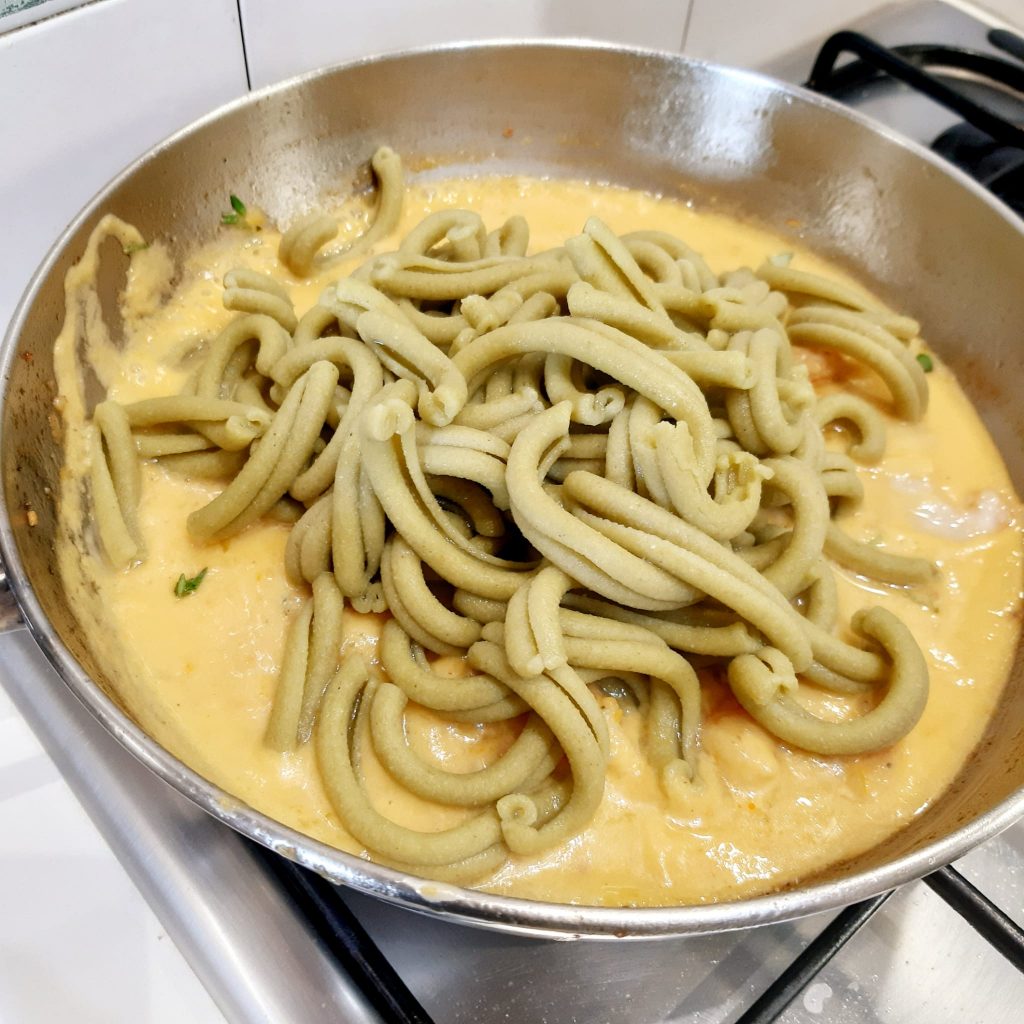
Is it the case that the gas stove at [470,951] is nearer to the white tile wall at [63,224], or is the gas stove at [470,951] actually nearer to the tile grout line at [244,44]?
the white tile wall at [63,224]

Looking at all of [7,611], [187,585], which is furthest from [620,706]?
[7,611]

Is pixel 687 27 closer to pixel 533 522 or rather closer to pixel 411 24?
pixel 411 24

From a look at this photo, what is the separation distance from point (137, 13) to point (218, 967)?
124cm

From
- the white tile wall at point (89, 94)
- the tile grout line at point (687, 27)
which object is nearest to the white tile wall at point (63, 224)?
the white tile wall at point (89, 94)

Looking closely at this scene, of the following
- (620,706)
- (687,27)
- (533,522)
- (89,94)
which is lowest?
(620,706)

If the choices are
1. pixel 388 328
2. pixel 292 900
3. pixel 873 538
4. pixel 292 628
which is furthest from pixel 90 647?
pixel 873 538

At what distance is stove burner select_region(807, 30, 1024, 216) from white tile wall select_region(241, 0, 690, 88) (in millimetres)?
355

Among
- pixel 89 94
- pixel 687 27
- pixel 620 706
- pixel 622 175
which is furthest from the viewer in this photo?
pixel 687 27

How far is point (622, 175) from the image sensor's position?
174 cm

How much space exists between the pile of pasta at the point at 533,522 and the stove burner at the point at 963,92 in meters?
0.83

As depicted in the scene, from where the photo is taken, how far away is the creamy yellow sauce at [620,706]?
3.27 ft

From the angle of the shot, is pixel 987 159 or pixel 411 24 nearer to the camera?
pixel 411 24

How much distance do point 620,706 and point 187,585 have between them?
1.84 ft

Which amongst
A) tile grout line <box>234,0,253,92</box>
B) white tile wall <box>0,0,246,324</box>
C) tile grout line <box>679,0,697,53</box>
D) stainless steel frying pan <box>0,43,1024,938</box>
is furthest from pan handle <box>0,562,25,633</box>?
tile grout line <box>679,0,697,53</box>
